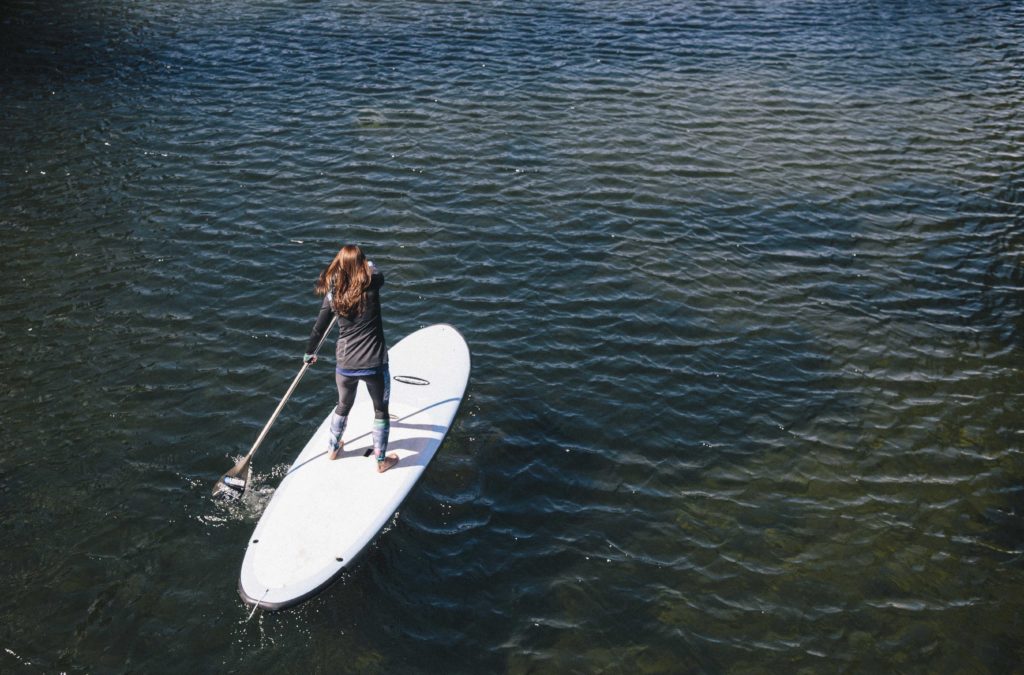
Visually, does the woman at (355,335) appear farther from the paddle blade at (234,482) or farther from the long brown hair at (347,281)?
the paddle blade at (234,482)

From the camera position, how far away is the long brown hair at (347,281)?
10.1m

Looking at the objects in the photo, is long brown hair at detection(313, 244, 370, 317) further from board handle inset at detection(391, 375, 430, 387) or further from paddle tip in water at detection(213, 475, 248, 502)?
paddle tip in water at detection(213, 475, 248, 502)

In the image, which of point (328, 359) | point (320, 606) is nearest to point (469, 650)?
point (320, 606)

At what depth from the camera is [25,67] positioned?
27531 millimetres

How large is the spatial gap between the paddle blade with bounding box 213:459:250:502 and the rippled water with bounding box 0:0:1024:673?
39 centimetres

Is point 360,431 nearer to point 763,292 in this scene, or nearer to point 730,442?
point 730,442

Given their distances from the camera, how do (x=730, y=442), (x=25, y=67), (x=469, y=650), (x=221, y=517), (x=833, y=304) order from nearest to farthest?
(x=469, y=650), (x=221, y=517), (x=730, y=442), (x=833, y=304), (x=25, y=67)

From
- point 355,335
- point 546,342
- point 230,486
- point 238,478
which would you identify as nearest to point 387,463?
point 355,335

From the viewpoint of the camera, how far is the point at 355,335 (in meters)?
10.8

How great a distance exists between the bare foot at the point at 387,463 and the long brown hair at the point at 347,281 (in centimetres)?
253

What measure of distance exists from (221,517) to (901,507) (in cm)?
1101

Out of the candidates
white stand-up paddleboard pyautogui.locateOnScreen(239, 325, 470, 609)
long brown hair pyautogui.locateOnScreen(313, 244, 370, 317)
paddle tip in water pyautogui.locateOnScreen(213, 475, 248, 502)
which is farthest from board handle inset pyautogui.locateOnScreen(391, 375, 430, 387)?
paddle tip in water pyautogui.locateOnScreen(213, 475, 248, 502)

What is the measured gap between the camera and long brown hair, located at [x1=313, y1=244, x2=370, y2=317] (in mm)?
10141

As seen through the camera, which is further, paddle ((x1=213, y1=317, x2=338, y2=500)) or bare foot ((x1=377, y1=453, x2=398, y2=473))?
bare foot ((x1=377, y1=453, x2=398, y2=473))
